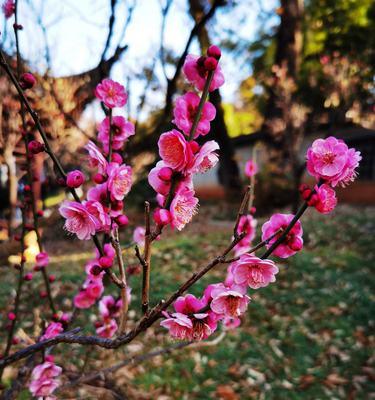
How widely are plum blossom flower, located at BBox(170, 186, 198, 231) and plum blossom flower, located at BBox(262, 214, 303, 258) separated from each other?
0.22 metres

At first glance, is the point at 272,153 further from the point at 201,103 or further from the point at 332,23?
the point at 201,103

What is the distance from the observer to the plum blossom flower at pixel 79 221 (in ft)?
3.10

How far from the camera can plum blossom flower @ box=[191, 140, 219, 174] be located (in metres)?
0.86

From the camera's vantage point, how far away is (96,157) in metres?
1.05

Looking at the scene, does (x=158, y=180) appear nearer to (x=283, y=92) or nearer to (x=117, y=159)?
(x=117, y=159)

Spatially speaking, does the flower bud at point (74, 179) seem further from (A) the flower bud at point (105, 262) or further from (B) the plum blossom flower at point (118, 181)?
(A) the flower bud at point (105, 262)

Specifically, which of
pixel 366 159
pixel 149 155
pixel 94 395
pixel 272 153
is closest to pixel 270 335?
pixel 94 395

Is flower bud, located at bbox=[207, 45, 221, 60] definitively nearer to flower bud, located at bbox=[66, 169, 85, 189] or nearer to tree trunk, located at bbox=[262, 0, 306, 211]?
flower bud, located at bbox=[66, 169, 85, 189]

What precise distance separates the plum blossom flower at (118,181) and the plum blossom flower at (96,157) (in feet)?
0.11

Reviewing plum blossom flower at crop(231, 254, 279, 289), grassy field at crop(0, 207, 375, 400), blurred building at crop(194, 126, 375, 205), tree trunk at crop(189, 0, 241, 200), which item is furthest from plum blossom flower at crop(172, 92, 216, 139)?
blurred building at crop(194, 126, 375, 205)

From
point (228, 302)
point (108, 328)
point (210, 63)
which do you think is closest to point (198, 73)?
point (210, 63)

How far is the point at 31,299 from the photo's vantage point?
4664mm

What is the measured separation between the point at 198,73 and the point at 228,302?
0.58m

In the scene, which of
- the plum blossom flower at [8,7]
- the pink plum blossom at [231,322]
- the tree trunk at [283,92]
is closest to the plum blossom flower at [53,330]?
the pink plum blossom at [231,322]
